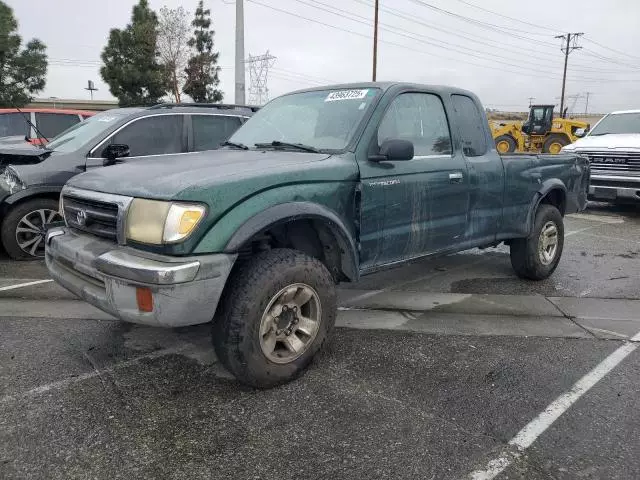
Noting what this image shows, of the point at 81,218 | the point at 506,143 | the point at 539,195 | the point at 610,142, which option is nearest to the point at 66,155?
the point at 81,218

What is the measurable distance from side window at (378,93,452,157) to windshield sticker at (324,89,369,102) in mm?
241

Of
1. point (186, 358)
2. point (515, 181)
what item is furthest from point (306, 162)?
point (515, 181)

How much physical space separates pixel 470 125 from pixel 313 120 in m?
1.53

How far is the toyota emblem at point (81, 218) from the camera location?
328cm

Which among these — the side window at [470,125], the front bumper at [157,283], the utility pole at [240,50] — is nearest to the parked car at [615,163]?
the side window at [470,125]

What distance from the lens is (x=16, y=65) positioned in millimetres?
27188

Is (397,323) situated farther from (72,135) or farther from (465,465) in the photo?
(72,135)

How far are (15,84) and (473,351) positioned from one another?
30.1m

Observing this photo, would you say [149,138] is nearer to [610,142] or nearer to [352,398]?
[352,398]

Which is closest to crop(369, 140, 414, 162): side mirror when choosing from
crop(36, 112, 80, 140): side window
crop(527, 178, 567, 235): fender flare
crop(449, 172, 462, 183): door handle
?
crop(449, 172, 462, 183): door handle

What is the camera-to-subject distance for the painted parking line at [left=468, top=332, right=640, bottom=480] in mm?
2465

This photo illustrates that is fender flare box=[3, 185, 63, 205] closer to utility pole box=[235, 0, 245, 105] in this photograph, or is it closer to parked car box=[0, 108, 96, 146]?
parked car box=[0, 108, 96, 146]

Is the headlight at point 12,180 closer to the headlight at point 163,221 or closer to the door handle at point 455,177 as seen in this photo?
the headlight at point 163,221

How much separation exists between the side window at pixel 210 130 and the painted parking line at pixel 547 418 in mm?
4728
